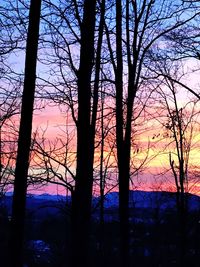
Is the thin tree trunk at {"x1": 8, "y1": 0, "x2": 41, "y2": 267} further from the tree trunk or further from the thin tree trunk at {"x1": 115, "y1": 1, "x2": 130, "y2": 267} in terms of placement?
the thin tree trunk at {"x1": 115, "y1": 1, "x2": 130, "y2": 267}

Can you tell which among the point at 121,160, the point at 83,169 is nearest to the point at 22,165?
the point at 83,169

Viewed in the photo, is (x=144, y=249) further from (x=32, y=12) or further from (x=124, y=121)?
(x=32, y=12)

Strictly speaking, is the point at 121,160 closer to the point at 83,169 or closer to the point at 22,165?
the point at 83,169

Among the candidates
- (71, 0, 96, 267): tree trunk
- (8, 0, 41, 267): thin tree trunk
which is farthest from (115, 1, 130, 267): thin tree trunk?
(8, 0, 41, 267): thin tree trunk

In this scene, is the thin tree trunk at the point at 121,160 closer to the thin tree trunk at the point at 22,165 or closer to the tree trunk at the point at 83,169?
the tree trunk at the point at 83,169

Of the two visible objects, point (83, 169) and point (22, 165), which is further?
point (83, 169)

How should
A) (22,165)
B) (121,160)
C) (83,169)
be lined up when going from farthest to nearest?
(121,160), (83,169), (22,165)

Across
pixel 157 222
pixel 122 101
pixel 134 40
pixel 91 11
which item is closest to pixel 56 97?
pixel 122 101

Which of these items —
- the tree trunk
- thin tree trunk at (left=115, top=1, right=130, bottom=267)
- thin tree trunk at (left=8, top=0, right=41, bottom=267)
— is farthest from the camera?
thin tree trunk at (left=115, top=1, right=130, bottom=267)

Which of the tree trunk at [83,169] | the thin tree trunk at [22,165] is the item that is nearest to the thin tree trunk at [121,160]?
the tree trunk at [83,169]

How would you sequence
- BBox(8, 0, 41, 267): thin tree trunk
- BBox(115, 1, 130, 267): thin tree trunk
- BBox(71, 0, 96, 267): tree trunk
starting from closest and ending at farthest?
BBox(8, 0, 41, 267): thin tree trunk
BBox(71, 0, 96, 267): tree trunk
BBox(115, 1, 130, 267): thin tree trunk

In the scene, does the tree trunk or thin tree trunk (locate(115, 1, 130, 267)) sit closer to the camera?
the tree trunk

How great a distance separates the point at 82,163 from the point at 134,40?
22.9 feet

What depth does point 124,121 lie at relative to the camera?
16.8 metres
